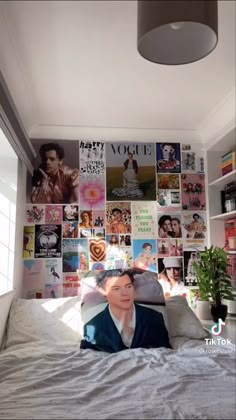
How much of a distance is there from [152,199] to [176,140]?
51cm

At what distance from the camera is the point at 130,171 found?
2.59m

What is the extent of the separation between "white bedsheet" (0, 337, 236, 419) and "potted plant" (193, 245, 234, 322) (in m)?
0.55

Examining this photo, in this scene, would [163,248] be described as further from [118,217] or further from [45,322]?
[45,322]

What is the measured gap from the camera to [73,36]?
150 centimetres

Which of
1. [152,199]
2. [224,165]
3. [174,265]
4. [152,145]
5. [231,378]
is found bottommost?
[231,378]

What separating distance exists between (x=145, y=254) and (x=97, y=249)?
360mm

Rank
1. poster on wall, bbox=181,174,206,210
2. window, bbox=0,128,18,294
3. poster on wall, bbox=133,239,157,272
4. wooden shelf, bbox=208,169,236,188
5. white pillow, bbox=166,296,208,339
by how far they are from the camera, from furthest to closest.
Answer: poster on wall, bbox=181,174,206,210 < poster on wall, bbox=133,239,157,272 < wooden shelf, bbox=208,169,236,188 < window, bbox=0,128,18,294 < white pillow, bbox=166,296,208,339

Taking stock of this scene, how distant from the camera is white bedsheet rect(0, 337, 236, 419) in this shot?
1.04 meters

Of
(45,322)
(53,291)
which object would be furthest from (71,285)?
(45,322)

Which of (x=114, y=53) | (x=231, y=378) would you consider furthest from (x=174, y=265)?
(x=114, y=53)

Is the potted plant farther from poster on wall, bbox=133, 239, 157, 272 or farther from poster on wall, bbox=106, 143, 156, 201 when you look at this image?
poster on wall, bbox=106, 143, 156, 201

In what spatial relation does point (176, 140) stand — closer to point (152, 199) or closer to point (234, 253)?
point (152, 199)

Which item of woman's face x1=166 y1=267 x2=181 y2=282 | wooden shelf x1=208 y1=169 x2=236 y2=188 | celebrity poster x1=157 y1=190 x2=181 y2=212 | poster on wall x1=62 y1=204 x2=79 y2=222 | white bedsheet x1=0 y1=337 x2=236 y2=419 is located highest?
wooden shelf x1=208 y1=169 x2=236 y2=188

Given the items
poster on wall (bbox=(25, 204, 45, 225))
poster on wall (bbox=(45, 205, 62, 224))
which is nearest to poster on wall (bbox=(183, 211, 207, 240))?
poster on wall (bbox=(45, 205, 62, 224))
